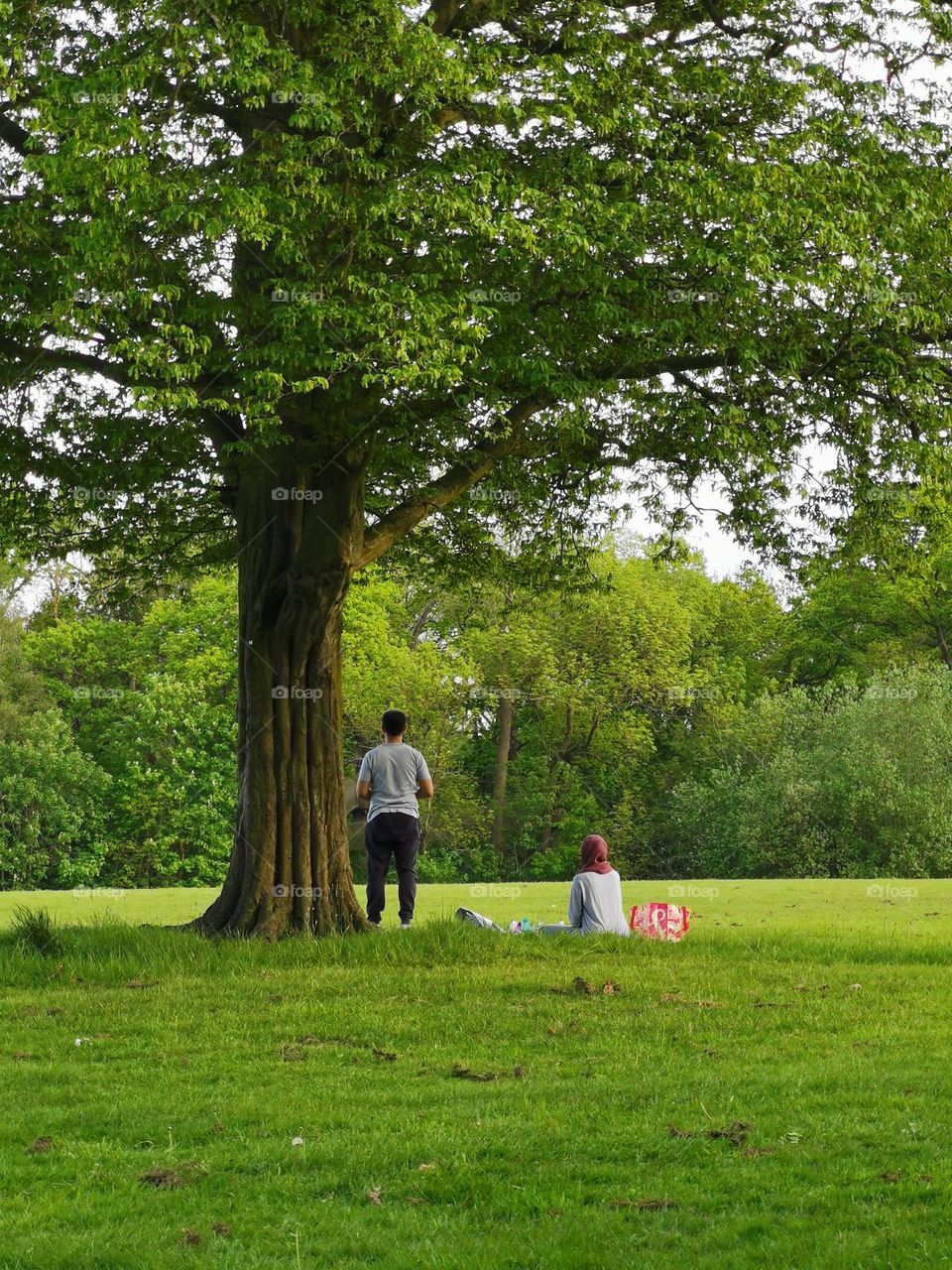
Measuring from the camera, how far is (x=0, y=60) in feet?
37.2

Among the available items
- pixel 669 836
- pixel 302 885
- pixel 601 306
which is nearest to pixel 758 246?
pixel 601 306

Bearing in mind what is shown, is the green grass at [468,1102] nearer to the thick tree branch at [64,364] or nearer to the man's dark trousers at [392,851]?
the man's dark trousers at [392,851]

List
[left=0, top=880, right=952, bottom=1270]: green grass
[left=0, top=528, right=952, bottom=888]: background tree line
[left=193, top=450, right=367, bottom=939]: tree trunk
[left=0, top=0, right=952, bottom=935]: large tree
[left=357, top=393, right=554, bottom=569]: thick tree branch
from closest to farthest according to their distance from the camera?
1. [left=0, top=880, right=952, bottom=1270]: green grass
2. [left=0, top=0, right=952, bottom=935]: large tree
3. [left=193, top=450, right=367, bottom=939]: tree trunk
4. [left=357, top=393, right=554, bottom=569]: thick tree branch
5. [left=0, top=528, right=952, bottom=888]: background tree line

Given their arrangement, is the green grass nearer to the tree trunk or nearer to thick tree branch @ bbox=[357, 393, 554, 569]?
the tree trunk

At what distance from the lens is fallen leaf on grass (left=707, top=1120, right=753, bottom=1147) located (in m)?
6.86

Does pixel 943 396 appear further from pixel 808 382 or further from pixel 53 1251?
pixel 53 1251

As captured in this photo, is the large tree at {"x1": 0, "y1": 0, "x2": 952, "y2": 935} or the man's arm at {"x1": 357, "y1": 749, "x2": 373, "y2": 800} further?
the man's arm at {"x1": 357, "y1": 749, "x2": 373, "y2": 800}

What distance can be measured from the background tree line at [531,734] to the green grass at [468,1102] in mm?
32232

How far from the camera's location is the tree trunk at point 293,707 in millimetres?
14531

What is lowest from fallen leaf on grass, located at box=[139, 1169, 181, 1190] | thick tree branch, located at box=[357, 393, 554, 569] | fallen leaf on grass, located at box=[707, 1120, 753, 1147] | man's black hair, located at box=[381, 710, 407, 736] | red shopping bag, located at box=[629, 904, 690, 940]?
fallen leaf on grass, located at box=[139, 1169, 181, 1190]

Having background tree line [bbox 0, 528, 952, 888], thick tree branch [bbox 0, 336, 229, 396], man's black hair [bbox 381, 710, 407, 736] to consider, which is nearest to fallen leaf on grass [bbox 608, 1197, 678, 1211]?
man's black hair [bbox 381, 710, 407, 736]

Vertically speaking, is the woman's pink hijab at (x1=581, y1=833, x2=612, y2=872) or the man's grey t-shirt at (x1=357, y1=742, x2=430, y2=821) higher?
the man's grey t-shirt at (x1=357, y1=742, x2=430, y2=821)

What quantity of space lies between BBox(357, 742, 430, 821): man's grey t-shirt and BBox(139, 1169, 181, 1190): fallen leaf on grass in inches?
319

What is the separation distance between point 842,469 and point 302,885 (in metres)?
7.70
